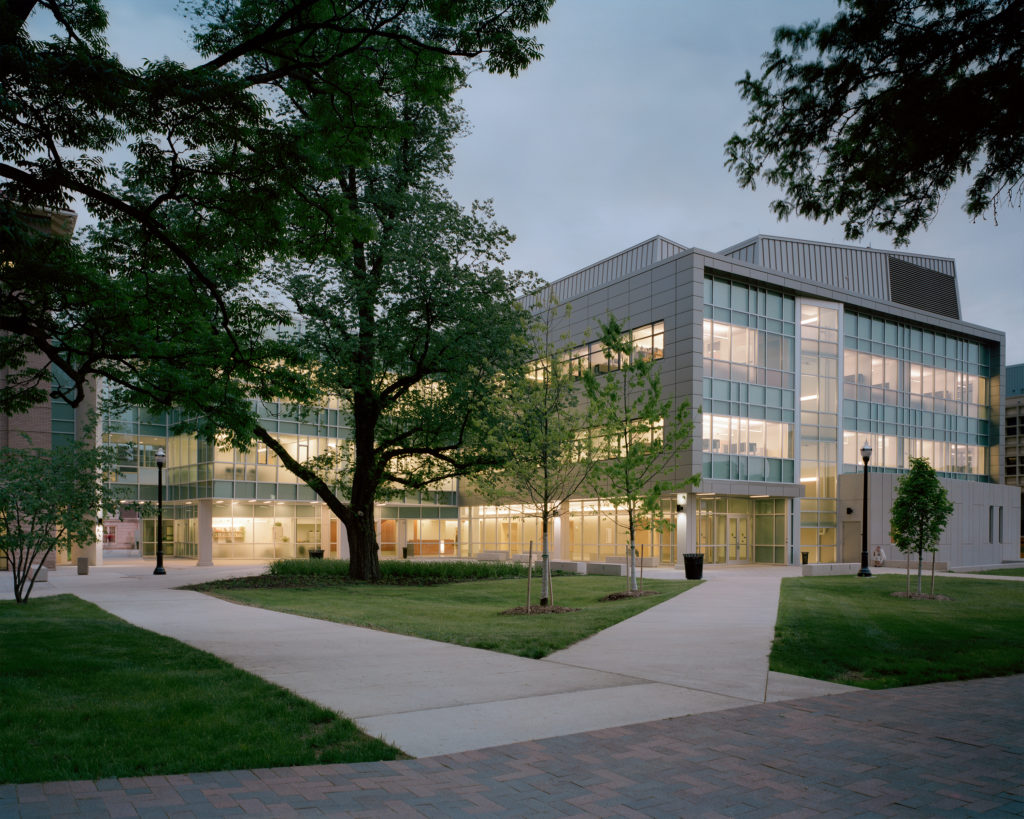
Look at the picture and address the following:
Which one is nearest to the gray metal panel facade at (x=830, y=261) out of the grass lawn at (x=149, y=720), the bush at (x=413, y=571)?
the bush at (x=413, y=571)

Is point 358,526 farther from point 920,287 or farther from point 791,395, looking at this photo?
point 920,287

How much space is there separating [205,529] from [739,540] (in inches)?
1118

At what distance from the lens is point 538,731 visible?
626 cm

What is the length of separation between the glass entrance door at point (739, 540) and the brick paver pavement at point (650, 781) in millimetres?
34558

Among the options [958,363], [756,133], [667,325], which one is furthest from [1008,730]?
[958,363]

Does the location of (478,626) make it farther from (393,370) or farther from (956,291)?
(956,291)

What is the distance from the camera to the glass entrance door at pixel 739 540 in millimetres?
40094

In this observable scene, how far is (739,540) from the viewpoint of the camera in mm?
40469

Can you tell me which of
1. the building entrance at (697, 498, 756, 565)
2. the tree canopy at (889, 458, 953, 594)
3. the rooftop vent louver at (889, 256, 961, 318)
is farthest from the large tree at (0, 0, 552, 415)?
the rooftop vent louver at (889, 256, 961, 318)

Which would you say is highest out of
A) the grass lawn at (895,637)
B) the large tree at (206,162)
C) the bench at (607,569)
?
the large tree at (206,162)

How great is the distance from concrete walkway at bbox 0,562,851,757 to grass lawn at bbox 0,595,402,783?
1.38 ft

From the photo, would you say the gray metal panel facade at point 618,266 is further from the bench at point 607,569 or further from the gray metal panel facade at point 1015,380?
the gray metal panel facade at point 1015,380

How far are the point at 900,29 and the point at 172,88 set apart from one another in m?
8.29

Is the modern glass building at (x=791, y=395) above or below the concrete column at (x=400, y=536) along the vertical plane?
above
